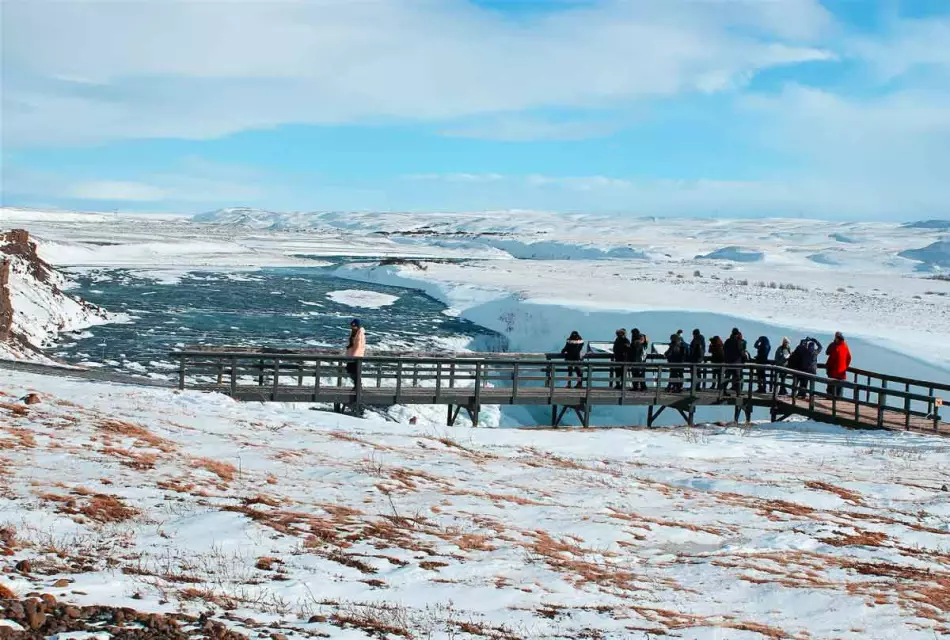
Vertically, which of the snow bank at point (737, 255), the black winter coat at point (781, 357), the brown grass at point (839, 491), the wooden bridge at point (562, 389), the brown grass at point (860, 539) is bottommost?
the brown grass at point (839, 491)

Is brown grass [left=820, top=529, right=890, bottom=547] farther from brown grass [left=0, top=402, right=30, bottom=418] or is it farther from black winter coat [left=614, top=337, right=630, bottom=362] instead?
black winter coat [left=614, top=337, right=630, bottom=362]

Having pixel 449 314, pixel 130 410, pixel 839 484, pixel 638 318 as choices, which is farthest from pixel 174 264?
pixel 839 484

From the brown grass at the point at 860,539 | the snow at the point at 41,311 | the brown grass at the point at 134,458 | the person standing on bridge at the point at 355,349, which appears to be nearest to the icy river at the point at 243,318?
the snow at the point at 41,311

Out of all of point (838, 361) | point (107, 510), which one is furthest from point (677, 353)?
point (107, 510)

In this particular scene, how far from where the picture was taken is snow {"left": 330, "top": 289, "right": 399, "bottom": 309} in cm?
5125

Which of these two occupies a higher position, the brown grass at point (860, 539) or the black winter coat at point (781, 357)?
the black winter coat at point (781, 357)

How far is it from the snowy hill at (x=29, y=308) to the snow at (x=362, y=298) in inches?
622

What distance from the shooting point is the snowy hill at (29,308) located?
2586 centimetres

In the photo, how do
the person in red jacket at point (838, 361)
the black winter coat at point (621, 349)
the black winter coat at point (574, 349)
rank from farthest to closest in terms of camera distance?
the black winter coat at point (621, 349) → the black winter coat at point (574, 349) → the person in red jacket at point (838, 361)

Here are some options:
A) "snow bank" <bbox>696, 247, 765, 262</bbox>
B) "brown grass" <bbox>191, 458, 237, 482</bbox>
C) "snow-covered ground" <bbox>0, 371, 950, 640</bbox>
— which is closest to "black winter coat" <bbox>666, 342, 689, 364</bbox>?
"snow-covered ground" <bbox>0, 371, 950, 640</bbox>

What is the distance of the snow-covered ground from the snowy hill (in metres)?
12.3

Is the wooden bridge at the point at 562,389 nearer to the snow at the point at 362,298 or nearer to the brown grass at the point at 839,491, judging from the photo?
the brown grass at the point at 839,491

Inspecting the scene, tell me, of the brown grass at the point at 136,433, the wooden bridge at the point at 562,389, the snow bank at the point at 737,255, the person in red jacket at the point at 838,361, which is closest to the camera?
Answer: the brown grass at the point at 136,433

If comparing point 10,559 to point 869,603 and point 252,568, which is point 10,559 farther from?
point 869,603
